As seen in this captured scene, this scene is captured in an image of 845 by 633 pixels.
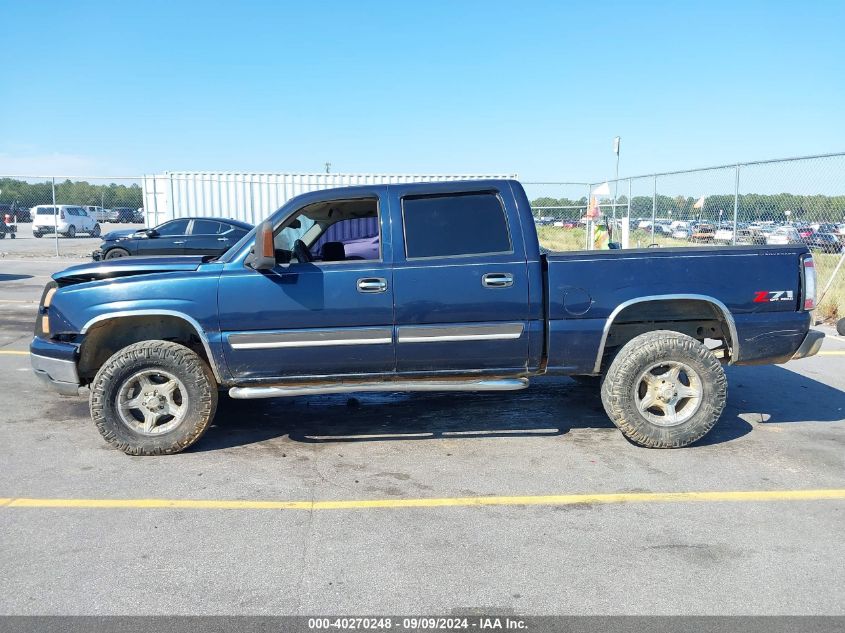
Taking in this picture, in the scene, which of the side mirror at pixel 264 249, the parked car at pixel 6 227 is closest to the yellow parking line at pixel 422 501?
the side mirror at pixel 264 249

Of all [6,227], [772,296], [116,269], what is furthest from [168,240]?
[6,227]

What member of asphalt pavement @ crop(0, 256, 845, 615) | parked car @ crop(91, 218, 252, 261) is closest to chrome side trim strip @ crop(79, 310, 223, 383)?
asphalt pavement @ crop(0, 256, 845, 615)

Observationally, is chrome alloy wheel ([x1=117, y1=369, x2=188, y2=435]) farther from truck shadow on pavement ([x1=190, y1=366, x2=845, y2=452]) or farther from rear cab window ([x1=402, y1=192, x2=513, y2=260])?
rear cab window ([x1=402, y1=192, x2=513, y2=260])

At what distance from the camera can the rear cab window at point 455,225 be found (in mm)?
4988

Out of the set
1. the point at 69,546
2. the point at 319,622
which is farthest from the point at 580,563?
the point at 69,546

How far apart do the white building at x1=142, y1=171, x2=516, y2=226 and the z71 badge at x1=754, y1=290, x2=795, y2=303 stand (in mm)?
17814

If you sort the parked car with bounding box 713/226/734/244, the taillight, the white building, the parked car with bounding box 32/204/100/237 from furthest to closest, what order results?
the parked car with bounding box 32/204/100/237, the white building, the parked car with bounding box 713/226/734/244, the taillight

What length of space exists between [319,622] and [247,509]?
1288mm

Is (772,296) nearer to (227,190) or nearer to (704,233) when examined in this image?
(704,233)

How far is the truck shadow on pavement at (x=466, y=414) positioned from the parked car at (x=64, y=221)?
3081 cm

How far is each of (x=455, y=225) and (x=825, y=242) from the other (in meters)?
9.39

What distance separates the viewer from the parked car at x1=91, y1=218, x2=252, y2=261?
16.2 m

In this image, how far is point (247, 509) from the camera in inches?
160

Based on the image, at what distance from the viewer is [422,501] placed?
4.18 m
